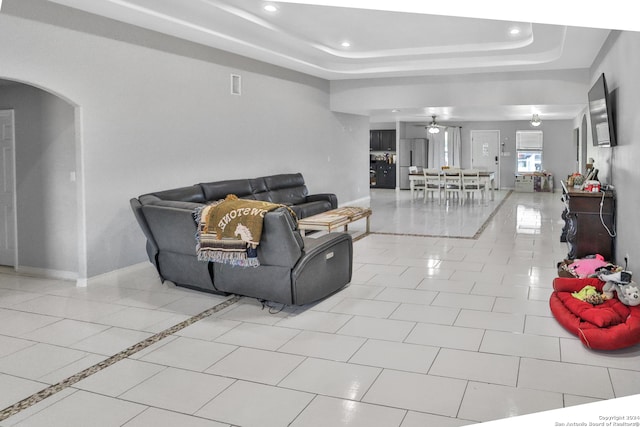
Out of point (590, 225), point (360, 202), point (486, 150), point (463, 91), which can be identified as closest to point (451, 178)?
point (360, 202)

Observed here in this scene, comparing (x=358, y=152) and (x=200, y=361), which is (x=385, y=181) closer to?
(x=358, y=152)

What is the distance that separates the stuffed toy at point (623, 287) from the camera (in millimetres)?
3850

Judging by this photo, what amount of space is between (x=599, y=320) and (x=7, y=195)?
6.14 m

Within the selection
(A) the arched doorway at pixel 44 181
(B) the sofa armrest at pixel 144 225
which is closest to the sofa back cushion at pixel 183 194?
(B) the sofa armrest at pixel 144 225

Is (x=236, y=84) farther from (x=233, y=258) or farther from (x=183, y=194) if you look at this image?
(x=233, y=258)

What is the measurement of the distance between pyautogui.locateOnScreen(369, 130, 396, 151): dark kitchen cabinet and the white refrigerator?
25.7 inches

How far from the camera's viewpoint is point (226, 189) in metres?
7.36

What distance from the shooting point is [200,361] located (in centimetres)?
345

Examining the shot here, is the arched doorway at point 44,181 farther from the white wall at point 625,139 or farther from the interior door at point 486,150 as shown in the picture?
the interior door at point 486,150

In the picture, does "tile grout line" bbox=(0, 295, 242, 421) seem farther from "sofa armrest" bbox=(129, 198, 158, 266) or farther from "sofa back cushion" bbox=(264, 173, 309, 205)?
"sofa back cushion" bbox=(264, 173, 309, 205)

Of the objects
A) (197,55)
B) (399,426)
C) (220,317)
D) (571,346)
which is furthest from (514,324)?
(197,55)

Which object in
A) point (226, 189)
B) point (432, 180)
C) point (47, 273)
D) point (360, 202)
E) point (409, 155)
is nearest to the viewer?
point (47, 273)

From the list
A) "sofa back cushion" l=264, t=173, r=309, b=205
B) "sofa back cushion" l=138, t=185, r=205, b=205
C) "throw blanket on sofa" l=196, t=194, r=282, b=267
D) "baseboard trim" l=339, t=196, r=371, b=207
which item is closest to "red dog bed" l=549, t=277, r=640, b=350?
"throw blanket on sofa" l=196, t=194, r=282, b=267

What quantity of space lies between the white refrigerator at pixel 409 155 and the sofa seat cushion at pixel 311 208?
347 inches
